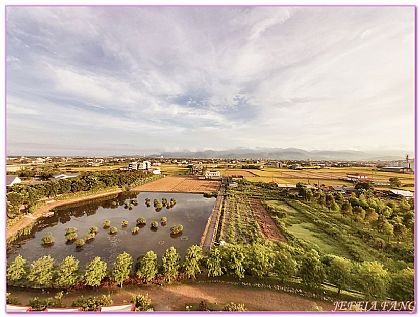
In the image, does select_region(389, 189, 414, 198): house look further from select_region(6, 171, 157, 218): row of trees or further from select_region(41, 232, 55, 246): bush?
select_region(6, 171, 157, 218): row of trees

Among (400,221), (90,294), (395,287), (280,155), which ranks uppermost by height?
(280,155)

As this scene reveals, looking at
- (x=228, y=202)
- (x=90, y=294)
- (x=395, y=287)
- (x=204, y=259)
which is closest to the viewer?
(x=395, y=287)

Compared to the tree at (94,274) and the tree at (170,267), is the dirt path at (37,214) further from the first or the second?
the tree at (170,267)

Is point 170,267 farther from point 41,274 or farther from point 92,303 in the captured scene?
point 41,274

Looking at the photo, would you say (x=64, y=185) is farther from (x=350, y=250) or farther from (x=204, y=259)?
(x=350, y=250)

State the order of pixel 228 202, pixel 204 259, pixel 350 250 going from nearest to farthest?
pixel 204 259 < pixel 350 250 < pixel 228 202

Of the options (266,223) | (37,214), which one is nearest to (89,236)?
(37,214)

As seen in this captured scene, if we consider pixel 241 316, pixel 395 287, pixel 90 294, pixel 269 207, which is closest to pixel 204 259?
pixel 241 316

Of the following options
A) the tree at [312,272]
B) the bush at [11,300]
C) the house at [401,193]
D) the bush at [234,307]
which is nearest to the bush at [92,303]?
the bush at [11,300]
